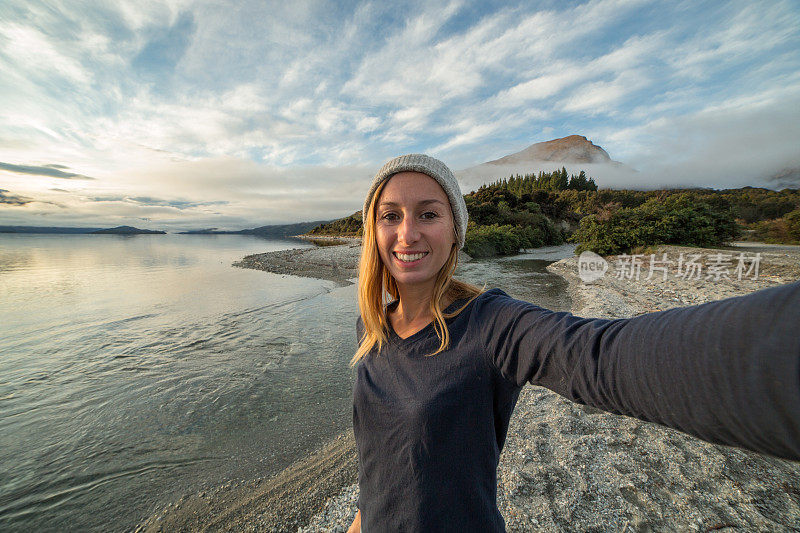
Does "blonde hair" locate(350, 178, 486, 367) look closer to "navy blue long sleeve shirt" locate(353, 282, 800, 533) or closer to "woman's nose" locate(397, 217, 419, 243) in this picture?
"navy blue long sleeve shirt" locate(353, 282, 800, 533)

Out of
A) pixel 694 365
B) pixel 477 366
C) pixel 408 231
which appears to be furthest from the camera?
pixel 408 231

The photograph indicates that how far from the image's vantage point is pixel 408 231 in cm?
160

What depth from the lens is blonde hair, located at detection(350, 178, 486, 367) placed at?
146 centimetres

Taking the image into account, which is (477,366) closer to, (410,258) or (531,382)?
(531,382)

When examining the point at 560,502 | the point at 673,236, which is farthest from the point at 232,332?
the point at 673,236

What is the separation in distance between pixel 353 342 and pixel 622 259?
901 inches

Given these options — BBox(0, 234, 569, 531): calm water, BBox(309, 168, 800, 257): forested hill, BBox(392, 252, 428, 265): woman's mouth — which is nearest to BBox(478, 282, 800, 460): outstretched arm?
BBox(392, 252, 428, 265): woman's mouth

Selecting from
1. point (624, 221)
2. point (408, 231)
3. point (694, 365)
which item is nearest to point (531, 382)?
point (694, 365)

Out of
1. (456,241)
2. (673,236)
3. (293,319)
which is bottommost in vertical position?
(293,319)

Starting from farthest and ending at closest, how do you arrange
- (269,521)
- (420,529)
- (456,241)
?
(269,521) → (456,241) → (420,529)

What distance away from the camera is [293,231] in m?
179

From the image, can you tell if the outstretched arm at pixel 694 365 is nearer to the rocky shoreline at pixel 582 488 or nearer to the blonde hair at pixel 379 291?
the blonde hair at pixel 379 291

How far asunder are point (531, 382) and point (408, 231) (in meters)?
0.92

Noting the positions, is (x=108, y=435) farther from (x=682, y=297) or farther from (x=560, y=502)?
(x=682, y=297)
